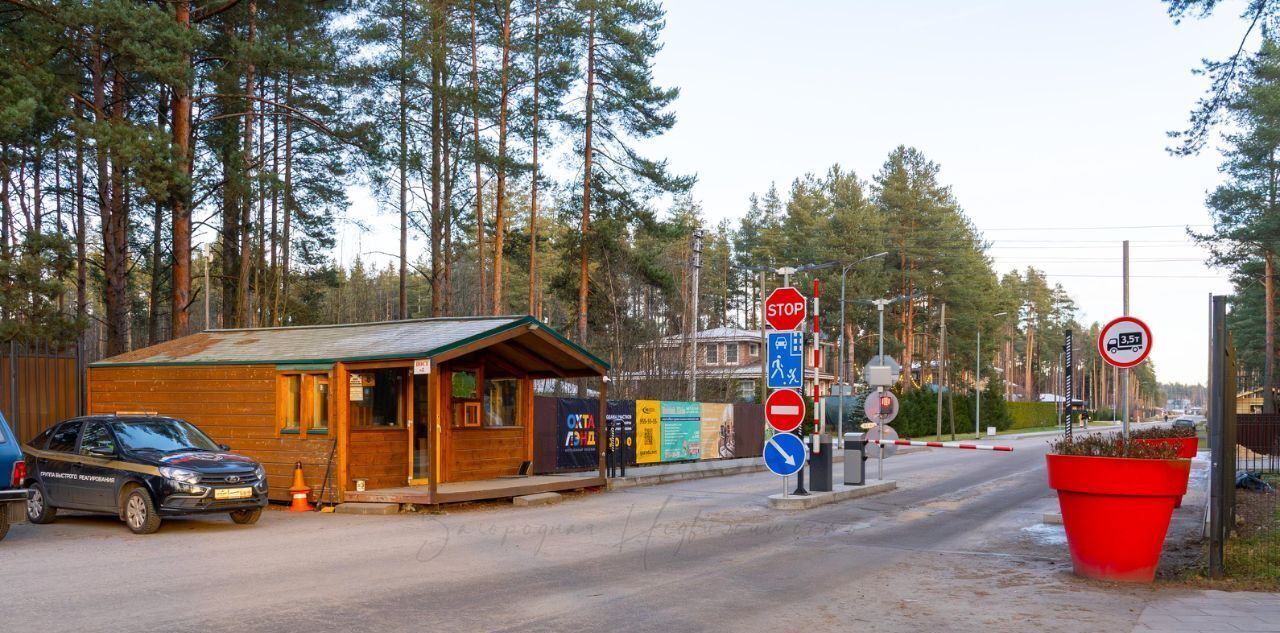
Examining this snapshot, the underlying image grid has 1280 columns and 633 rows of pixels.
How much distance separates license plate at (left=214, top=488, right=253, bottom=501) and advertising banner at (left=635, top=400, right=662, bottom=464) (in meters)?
13.2

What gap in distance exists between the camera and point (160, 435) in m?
14.9

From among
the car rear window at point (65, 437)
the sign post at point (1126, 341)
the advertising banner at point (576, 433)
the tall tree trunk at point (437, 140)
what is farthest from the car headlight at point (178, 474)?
the tall tree trunk at point (437, 140)

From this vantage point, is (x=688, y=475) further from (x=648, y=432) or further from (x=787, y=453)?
(x=787, y=453)

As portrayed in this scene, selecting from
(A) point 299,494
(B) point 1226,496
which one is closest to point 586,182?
(A) point 299,494

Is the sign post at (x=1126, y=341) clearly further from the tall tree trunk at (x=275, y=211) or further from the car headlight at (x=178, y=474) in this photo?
the tall tree trunk at (x=275, y=211)

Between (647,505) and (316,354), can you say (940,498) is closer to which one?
(647,505)

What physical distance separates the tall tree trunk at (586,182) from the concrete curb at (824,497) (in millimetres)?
18438

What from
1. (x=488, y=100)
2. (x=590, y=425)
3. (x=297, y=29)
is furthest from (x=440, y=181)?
(x=590, y=425)

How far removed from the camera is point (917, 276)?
2751 inches

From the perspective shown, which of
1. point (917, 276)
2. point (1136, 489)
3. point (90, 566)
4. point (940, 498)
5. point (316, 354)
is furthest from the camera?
point (917, 276)

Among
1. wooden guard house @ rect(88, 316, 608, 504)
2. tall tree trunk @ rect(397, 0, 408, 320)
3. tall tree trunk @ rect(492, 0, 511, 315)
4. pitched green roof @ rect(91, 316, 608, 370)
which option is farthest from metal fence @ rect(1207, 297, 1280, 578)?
tall tree trunk @ rect(492, 0, 511, 315)

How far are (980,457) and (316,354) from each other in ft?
84.3

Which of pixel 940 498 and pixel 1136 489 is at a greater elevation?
pixel 1136 489

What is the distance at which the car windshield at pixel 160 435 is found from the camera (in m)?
14.5
